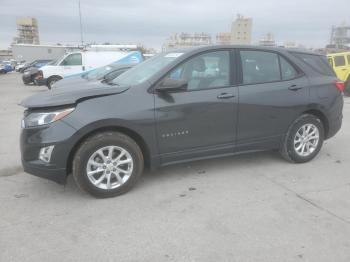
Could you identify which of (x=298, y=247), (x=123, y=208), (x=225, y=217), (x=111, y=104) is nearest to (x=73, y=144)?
(x=111, y=104)

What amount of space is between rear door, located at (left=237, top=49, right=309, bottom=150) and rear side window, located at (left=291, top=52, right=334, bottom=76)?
30cm

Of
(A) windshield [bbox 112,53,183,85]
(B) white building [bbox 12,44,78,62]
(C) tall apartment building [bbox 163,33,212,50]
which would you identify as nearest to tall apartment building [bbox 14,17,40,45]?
(B) white building [bbox 12,44,78,62]

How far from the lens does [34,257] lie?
8.85ft

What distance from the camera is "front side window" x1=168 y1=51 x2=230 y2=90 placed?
4.03 metres

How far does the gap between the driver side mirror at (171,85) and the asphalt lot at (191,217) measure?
1.22m

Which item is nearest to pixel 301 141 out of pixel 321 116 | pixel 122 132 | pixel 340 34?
pixel 321 116

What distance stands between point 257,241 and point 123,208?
56.3 inches

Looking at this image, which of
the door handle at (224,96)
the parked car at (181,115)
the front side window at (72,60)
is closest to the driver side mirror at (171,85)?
the parked car at (181,115)

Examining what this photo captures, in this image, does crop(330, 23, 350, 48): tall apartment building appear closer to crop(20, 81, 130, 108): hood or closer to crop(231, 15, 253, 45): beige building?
crop(231, 15, 253, 45): beige building

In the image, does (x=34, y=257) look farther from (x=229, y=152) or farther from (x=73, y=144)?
(x=229, y=152)

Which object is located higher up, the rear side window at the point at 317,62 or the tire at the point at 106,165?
the rear side window at the point at 317,62

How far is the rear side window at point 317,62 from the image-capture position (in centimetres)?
488

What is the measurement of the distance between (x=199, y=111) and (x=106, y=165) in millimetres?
1271

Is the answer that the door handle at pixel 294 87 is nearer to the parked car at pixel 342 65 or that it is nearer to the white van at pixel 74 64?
the parked car at pixel 342 65
